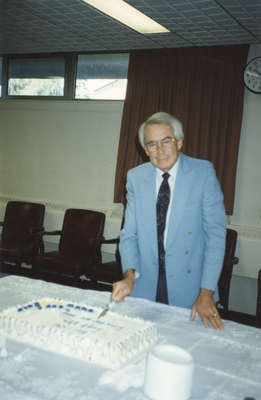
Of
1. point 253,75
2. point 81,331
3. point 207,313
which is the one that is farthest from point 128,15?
point 81,331

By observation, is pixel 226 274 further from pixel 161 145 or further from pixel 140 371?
pixel 140 371

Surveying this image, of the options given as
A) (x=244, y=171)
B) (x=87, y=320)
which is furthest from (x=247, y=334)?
(x=244, y=171)

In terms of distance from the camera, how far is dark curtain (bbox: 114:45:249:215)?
16.0 feet

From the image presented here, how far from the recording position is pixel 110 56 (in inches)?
228

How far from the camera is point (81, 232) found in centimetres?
533

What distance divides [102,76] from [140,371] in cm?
496

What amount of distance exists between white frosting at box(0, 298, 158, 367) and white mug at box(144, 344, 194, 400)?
235 millimetres

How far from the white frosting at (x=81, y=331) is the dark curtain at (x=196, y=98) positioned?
3352mm

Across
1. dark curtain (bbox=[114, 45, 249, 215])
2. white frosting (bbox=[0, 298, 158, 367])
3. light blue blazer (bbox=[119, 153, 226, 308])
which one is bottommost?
white frosting (bbox=[0, 298, 158, 367])

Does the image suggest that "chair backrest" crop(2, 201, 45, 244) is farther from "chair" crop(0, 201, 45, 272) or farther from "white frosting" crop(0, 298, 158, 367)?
"white frosting" crop(0, 298, 158, 367)

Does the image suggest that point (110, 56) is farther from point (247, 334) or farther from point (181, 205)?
point (247, 334)

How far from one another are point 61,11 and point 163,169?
8.84 feet

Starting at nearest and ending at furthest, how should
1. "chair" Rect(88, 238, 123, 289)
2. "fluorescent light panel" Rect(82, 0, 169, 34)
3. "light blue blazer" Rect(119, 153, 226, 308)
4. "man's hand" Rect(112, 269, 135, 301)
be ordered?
"man's hand" Rect(112, 269, 135, 301) < "light blue blazer" Rect(119, 153, 226, 308) < "fluorescent light panel" Rect(82, 0, 169, 34) < "chair" Rect(88, 238, 123, 289)

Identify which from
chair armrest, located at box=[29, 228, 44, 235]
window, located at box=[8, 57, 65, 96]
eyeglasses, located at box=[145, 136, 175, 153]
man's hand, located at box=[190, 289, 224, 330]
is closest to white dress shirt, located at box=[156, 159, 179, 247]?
eyeglasses, located at box=[145, 136, 175, 153]
